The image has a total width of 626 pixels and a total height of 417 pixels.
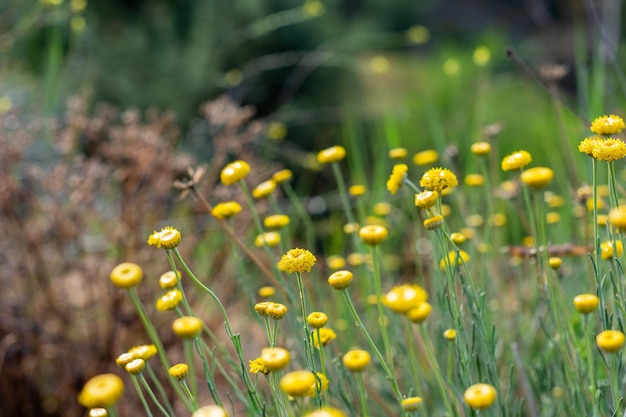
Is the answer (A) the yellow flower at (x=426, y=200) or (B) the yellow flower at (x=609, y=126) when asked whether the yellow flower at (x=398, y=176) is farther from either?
(B) the yellow flower at (x=609, y=126)

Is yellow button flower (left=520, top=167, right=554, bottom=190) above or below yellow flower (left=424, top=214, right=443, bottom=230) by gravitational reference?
above

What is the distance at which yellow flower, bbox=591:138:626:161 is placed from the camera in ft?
Answer: 2.90

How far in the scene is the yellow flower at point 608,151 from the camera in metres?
0.89

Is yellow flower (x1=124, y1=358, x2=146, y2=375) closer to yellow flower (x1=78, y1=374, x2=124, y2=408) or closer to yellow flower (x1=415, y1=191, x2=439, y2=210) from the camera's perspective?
yellow flower (x1=78, y1=374, x2=124, y2=408)

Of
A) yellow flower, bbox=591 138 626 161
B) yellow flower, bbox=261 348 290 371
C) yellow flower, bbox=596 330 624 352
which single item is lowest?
yellow flower, bbox=596 330 624 352

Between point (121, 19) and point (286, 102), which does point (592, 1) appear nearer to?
point (286, 102)

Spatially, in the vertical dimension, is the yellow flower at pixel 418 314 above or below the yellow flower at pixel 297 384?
below

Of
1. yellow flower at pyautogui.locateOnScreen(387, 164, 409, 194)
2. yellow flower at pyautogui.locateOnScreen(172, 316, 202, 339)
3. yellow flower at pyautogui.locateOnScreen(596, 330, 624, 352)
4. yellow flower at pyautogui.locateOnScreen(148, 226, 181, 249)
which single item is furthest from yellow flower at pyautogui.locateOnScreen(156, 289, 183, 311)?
yellow flower at pyautogui.locateOnScreen(596, 330, 624, 352)

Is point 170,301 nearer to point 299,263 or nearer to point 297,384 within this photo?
point 299,263

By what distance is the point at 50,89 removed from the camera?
2154 millimetres

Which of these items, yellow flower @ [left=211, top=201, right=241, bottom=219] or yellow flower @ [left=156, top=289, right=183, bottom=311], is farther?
yellow flower @ [left=211, top=201, right=241, bottom=219]

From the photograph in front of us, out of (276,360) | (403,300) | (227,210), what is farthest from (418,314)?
(227,210)

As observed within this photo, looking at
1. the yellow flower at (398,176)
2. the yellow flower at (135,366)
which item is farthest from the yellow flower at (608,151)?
the yellow flower at (135,366)

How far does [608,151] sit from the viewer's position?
35.1 inches
